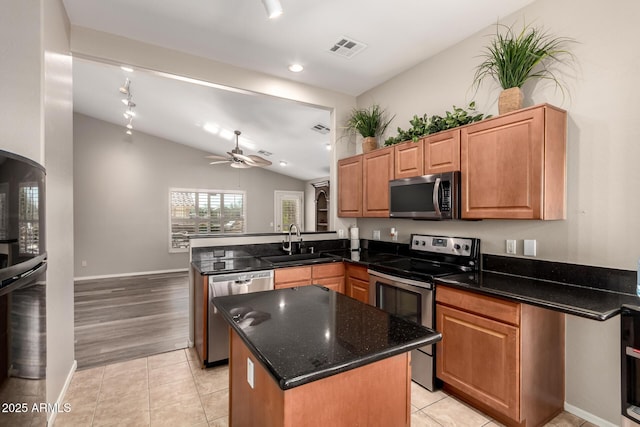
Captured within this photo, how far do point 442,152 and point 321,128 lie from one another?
9.77ft

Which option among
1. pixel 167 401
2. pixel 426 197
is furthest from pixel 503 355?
pixel 167 401

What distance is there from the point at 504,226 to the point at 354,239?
1.87 metres

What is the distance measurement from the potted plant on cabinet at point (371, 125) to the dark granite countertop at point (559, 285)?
1.87m

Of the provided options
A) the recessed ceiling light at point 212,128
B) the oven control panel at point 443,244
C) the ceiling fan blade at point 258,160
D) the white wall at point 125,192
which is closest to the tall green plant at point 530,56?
the oven control panel at point 443,244

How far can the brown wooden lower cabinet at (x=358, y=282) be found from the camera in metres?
3.05

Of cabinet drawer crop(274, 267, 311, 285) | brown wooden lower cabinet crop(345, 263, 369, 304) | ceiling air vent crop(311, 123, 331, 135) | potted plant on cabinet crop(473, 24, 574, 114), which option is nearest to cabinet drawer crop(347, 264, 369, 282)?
brown wooden lower cabinet crop(345, 263, 369, 304)

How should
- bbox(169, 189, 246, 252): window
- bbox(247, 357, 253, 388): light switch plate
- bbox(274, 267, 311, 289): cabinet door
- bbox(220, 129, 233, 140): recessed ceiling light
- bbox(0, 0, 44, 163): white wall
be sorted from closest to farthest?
bbox(247, 357, 253, 388): light switch plate < bbox(0, 0, 44, 163): white wall < bbox(274, 267, 311, 289): cabinet door < bbox(220, 129, 233, 140): recessed ceiling light < bbox(169, 189, 246, 252): window

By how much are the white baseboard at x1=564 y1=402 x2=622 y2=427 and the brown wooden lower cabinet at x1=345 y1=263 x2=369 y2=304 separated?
162 centimetres

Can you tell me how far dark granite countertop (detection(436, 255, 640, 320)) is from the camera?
5.41ft

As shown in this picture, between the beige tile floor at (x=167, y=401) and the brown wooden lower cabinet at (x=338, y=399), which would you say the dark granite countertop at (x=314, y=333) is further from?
the beige tile floor at (x=167, y=401)

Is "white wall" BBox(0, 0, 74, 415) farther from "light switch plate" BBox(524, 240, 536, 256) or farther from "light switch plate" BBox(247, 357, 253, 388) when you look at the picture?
"light switch plate" BBox(524, 240, 536, 256)

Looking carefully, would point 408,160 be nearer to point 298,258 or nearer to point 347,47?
point 347,47

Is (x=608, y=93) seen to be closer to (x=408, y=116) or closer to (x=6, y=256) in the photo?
(x=408, y=116)

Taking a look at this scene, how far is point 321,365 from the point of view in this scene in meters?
0.98
